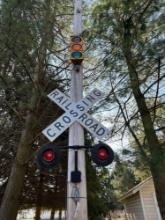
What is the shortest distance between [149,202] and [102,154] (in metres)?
9.77

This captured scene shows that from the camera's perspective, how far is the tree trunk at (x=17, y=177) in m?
5.61

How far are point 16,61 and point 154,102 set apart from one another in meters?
3.39

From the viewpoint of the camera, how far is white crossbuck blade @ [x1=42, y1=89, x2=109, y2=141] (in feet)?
8.96

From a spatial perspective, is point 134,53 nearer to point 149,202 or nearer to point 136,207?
point 149,202

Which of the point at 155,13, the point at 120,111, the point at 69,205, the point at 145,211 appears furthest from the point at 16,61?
the point at 145,211

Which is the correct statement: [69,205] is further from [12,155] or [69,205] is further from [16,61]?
[12,155]

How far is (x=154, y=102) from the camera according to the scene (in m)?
5.73

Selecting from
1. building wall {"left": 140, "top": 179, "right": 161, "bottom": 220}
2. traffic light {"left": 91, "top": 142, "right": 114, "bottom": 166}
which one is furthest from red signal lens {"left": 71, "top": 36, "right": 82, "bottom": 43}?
building wall {"left": 140, "top": 179, "right": 161, "bottom": 220}

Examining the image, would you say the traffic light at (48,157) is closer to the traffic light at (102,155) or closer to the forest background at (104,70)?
the traffic light at (102,155)

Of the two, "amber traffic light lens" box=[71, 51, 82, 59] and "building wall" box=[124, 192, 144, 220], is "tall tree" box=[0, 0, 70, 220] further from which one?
"building wall" box=[124, 192, 144, 220]

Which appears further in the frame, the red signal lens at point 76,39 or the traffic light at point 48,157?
the red signal lens at point 76,39

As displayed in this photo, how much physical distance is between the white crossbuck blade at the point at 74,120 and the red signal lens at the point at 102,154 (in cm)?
23

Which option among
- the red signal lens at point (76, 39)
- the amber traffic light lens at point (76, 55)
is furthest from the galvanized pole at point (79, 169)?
the red signal lens at point (76, 39)

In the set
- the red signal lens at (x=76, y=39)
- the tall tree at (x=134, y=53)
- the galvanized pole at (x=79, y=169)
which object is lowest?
the galvanized pole at (x=79, y=169)
